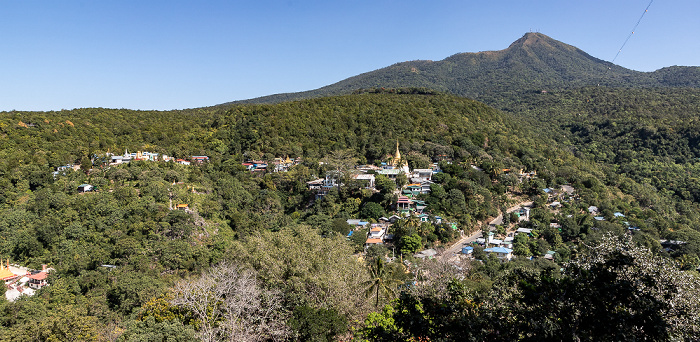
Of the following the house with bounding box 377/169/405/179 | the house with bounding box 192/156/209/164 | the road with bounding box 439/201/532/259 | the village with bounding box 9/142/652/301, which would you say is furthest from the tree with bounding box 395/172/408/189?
the house with bounding box 192/156/209/164

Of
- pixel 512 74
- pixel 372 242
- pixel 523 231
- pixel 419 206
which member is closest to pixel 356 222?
pixel 372 242

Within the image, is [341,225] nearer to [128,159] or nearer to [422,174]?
[422,174]

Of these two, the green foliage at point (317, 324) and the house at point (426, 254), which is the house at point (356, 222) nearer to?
the house at point (426, 254)

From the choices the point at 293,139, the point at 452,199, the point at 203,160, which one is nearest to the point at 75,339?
the point at 452,199

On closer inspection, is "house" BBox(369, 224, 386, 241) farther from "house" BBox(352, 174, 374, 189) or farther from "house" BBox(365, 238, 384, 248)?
"house" BBox(352, 174, 374, 189)

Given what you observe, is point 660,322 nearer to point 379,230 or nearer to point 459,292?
point 459,292
